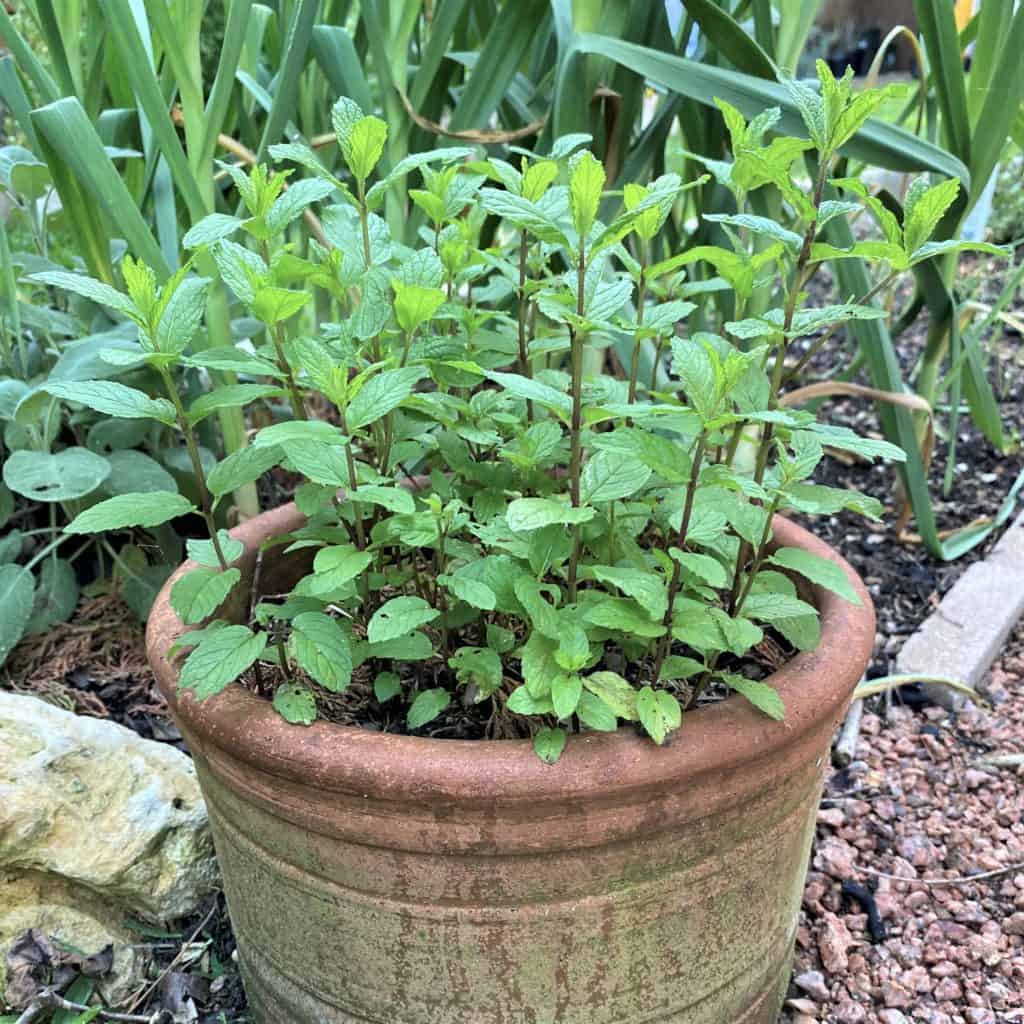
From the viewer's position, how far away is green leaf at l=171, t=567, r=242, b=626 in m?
0.87

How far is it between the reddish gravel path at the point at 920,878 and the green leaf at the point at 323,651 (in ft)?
2.46

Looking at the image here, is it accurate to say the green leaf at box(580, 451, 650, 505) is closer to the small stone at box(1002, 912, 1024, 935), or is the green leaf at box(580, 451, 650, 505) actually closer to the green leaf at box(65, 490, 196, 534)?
the green leaf at box(65, 490, 196, 534)

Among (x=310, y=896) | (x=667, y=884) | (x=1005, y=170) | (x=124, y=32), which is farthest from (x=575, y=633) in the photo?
(x=1005, y=170)

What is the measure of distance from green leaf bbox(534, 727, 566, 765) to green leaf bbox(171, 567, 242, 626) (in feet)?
0.91

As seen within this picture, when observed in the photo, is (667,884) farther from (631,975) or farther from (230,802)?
(230,802)

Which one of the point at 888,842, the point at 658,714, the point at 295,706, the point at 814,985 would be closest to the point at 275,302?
the point at 295,706

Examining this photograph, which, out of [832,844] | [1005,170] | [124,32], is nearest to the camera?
[124,32]

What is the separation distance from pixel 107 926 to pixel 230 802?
1.54 ft

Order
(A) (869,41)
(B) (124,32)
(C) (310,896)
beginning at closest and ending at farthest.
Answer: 1. (C) (310,896)
2. (B) (124,32)
3. (A) (869,41)

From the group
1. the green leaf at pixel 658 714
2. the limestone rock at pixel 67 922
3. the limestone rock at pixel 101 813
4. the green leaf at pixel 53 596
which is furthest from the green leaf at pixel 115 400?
the green leaf at pixel 53 596

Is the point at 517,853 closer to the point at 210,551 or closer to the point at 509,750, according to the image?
the point at 509,750

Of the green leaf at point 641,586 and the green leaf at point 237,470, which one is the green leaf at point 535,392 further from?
the green leaf at point 237,470

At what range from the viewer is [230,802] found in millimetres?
957

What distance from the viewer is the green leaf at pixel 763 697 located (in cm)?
86
